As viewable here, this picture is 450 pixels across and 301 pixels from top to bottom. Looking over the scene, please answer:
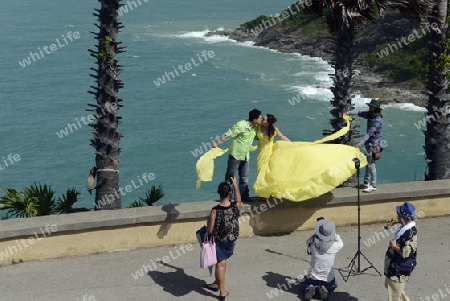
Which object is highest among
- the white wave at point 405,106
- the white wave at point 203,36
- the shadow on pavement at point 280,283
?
the white wave at point 203,36

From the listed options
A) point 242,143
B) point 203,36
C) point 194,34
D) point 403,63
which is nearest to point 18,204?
point 242,143

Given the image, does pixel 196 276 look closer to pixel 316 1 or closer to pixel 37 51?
pixel 316 1

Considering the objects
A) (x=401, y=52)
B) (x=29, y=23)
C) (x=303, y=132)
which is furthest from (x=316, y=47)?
(x=29, y=23)

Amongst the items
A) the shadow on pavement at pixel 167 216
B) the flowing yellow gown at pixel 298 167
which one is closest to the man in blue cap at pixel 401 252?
the flowing yellow gown at pixel 298 167

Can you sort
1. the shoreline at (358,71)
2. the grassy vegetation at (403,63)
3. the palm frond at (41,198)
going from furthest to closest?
the grassy vegetation at (403,63), the shoreline at (358,71), the palm frond at (41,198)

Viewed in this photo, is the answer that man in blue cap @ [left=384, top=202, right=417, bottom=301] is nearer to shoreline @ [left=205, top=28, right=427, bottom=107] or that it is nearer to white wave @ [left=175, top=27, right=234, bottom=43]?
shoreline @ [left=205, top=28, right=427, bottom=107]

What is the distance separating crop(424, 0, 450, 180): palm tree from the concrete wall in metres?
2.51

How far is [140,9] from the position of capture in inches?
4675

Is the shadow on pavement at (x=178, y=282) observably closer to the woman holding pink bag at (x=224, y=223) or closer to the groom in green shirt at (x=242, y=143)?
the woman holding pink bag at (x=224, y=223)

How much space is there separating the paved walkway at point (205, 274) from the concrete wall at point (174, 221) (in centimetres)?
18

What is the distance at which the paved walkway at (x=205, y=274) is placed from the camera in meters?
9.71

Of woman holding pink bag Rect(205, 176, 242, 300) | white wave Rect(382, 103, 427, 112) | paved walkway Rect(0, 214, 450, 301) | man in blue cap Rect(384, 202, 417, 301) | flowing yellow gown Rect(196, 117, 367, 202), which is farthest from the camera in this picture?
white wave Rect(382, 103, 427, 112)

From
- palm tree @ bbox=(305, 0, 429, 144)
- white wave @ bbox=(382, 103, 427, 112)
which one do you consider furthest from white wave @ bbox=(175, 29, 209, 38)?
palm tree @ bbox=(305, 0, 429, 144)

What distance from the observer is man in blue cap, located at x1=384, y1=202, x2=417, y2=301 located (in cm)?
827
